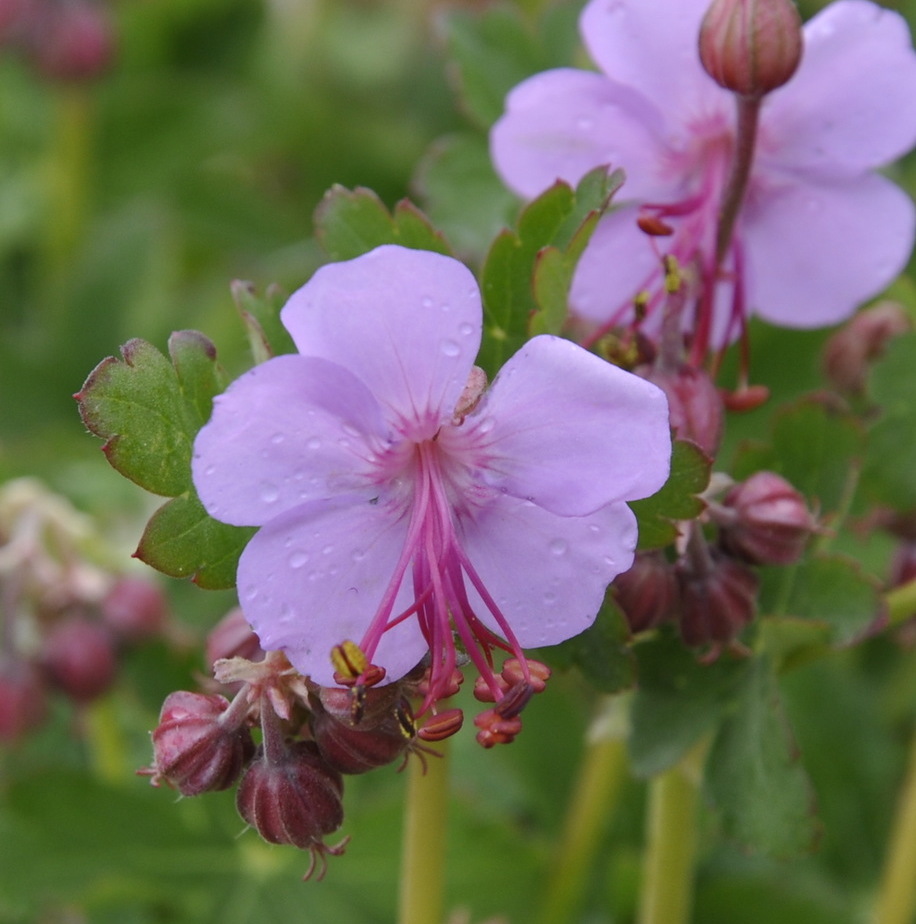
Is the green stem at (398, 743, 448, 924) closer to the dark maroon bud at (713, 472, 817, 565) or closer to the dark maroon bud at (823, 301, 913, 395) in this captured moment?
the dark maroon bud at (713, 472, 817, 565)

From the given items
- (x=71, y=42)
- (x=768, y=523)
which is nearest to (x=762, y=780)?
(x=768, y=523)

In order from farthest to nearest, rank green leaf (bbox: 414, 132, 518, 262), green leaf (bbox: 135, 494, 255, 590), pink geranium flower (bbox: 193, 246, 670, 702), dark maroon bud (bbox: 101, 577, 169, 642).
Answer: dark maroon bud (bbox: 101, 577, 169, 642), green leaf (bbox: 414, 132, 518, 262), green leaf (bbox: 135, 494, 255, 590), pink geranium flower (bbox: 193, 246, 670, 702)

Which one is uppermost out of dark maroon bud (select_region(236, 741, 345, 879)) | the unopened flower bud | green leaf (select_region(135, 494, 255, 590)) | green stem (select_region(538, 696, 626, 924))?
the unopened flower bud

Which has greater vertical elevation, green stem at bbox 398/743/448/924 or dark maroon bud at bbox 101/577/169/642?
green stem at bbox 398/743/448/924

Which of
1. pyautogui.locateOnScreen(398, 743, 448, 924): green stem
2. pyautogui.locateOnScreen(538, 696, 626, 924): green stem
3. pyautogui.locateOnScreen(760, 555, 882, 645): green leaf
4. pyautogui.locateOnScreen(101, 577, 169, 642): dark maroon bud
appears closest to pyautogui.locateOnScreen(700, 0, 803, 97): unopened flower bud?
pyautogui.locateOnScreen(760, 555, 882, 645): green leaf

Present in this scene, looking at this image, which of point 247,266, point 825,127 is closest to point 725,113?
point 825,127

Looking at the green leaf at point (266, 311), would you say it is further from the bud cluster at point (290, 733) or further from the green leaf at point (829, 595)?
the green leaf at point (829, 595)

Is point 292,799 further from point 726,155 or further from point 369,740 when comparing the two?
point 726,155
